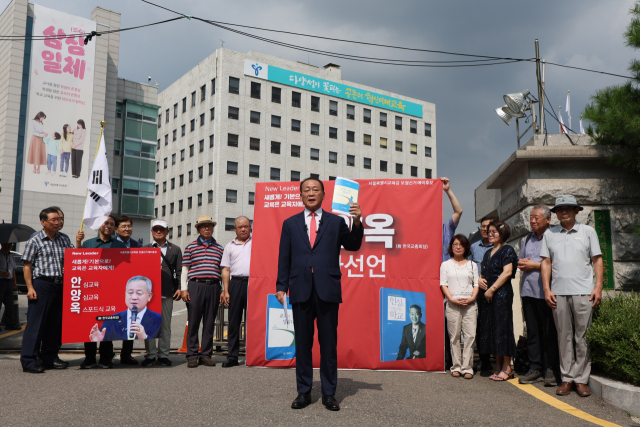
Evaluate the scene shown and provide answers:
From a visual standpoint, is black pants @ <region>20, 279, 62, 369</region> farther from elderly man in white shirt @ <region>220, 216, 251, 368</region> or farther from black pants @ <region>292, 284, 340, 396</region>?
black pants @ <region>292, 284, 340, 396</region>

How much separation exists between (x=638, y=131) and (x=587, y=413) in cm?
398

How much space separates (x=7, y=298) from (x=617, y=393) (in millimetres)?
10845

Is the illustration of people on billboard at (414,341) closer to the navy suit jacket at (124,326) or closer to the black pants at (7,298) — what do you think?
the navy suit jacket at (124,326)

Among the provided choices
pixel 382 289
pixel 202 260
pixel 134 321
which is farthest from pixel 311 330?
pixel 134 321

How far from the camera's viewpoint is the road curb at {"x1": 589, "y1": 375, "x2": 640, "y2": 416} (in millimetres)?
4824

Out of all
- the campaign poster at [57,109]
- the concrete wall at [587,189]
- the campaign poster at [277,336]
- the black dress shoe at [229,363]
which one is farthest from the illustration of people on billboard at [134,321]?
the campaign poster at [57,109]

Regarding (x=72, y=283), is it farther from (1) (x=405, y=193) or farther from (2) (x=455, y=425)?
(2) (x=455, y=425)

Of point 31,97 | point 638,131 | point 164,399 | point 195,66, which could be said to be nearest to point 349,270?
point 164,399

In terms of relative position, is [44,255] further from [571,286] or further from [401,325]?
[571,286]

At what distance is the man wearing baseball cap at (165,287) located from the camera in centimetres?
760

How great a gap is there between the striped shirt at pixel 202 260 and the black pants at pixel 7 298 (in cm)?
546

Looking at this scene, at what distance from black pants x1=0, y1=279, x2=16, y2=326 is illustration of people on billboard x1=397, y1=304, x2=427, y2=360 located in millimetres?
8338

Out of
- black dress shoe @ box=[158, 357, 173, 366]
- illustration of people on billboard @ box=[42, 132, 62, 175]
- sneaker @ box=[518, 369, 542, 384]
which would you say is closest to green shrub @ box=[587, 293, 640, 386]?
sneaker @ box=[518, 369, 542, 384]

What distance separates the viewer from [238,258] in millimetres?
7645
